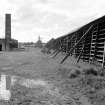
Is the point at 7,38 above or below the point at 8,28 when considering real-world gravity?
below

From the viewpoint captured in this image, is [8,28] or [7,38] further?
[8,28]

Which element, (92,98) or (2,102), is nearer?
(2,102)

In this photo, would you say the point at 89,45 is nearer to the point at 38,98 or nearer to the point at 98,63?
the point at 98,63

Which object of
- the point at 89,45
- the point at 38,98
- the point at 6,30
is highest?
the point at 6,30

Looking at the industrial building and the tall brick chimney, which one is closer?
the industrial building

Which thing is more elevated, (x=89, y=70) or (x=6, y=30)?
(x=6, y=30)

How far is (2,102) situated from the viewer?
3.78 m

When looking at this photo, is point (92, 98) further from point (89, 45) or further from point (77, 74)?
point (89, 45)

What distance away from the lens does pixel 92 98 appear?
407 centimetres

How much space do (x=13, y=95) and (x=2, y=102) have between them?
569mm

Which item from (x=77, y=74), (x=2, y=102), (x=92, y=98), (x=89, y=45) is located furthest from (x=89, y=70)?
(x=89, y=45)

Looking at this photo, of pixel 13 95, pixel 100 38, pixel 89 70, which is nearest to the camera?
pixel 13 95

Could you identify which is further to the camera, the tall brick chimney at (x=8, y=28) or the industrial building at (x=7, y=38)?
the tall brick chimney at (x=8, y=28)

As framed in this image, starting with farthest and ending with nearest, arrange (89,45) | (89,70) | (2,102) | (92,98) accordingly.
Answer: (89,45) → (89,70) → (92,98) → (2,102)
